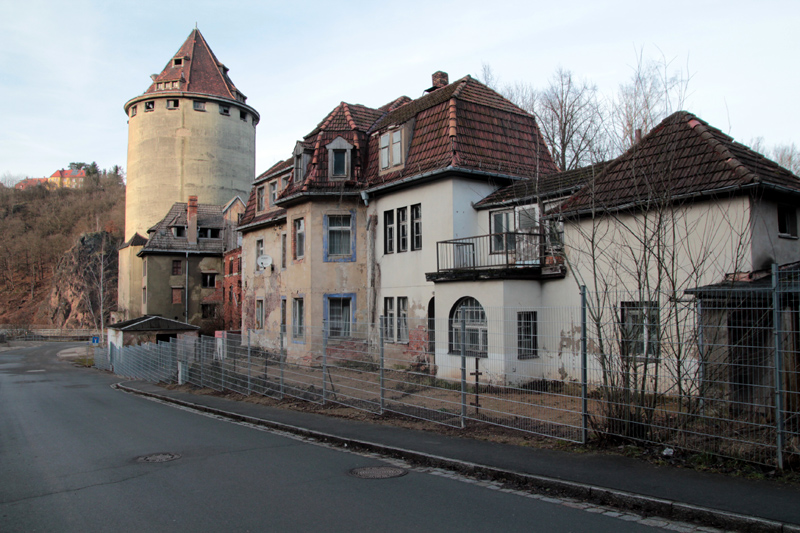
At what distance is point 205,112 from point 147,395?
4370 cm

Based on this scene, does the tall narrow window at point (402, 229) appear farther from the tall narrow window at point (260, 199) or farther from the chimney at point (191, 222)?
the chimney at point (191, 222)

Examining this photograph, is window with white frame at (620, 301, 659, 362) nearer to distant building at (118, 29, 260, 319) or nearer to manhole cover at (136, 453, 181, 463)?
manhole cover at (136, 453, 181, 463)

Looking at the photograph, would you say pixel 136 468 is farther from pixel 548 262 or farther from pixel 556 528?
pixel 548 262

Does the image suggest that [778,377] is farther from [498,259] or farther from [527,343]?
[498,259]

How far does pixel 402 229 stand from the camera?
21.3 meters

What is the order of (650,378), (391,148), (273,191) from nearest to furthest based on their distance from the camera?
(650,378), (391,148), (273,191)

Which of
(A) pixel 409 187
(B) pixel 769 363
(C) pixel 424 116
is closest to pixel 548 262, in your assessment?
(A) pixel 409 187

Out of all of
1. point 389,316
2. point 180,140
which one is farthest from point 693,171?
point 180,140

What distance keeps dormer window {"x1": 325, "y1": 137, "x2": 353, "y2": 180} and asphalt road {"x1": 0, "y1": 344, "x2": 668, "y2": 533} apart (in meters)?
13.4

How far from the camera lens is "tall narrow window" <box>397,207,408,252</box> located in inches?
829

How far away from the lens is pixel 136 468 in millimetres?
8141

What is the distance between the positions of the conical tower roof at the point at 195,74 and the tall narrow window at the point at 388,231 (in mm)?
42961

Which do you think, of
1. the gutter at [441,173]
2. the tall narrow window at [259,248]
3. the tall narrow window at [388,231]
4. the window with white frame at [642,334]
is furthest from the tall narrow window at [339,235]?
the window with white frame at [642,334]

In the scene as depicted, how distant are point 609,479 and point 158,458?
6.52 meters
